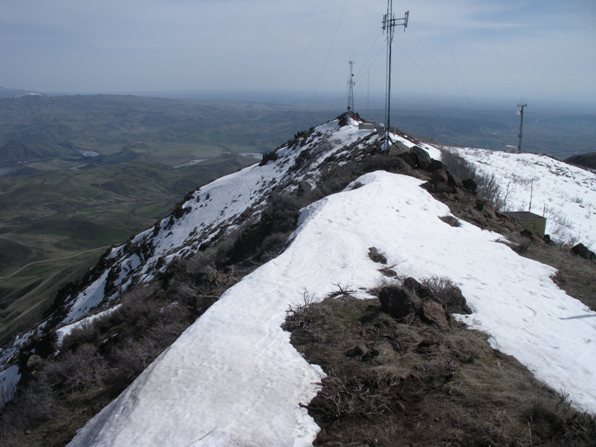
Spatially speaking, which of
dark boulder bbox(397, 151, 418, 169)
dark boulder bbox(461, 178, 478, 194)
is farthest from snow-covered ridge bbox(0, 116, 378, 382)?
dark boulder bbox(461, 178, 478, 194)

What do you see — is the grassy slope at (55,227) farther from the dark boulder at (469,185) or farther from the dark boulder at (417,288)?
the dark boulder at (417,288)

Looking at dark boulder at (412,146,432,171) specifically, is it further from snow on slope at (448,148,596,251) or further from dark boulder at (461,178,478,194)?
snow on slope at (448,148,596,251)

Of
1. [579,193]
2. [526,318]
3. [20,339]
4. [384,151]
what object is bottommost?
[20,339]

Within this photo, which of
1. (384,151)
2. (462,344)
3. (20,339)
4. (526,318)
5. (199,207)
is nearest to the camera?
(462,344)

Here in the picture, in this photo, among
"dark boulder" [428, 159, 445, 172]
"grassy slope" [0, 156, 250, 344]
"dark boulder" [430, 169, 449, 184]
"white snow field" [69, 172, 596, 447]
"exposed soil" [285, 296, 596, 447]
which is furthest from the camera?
"grassy slope" [0, 156, 250, 344]

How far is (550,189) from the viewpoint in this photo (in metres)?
36.2

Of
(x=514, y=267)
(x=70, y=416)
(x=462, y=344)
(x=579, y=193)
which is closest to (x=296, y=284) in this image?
(x=462, y=344)

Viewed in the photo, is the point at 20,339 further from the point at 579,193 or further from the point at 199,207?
the point at 579,193

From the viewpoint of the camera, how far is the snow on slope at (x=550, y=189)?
92.0 ft

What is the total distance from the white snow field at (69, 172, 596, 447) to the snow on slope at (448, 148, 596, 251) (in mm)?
14959

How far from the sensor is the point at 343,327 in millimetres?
8664

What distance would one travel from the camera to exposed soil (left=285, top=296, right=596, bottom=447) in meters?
5.70

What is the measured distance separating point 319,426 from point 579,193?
128 ft

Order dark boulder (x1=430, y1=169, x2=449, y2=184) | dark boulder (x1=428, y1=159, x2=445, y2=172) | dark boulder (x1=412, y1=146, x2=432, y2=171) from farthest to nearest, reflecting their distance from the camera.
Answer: dark boulder (x1=412, y1=146, x2=432, y2=171)
dark boulder (x1=428, y1=159, x2=445, y2=172)
dark boulder (x1=430, y1=169, x2=449, y2=184)
